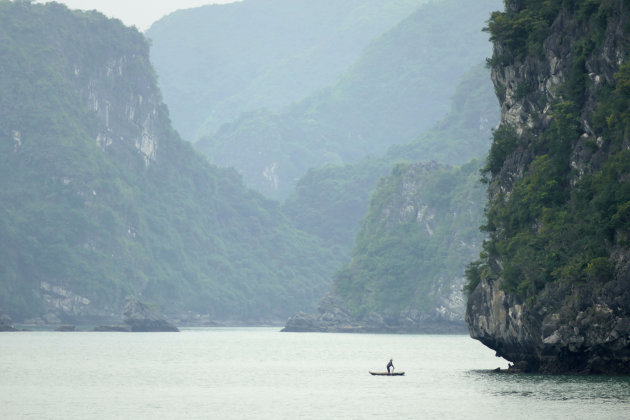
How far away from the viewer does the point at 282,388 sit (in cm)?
7275

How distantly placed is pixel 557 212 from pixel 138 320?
116494mm

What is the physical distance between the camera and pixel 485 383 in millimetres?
71438

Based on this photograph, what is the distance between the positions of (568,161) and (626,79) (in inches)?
337


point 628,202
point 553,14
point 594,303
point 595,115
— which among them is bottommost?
point 594,303

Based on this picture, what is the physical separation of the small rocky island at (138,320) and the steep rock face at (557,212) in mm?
104434

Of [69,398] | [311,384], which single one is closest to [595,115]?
[311,384]

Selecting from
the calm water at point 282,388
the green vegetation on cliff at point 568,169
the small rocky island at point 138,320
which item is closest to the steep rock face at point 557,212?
the green vegetation on cliff at point 568,169

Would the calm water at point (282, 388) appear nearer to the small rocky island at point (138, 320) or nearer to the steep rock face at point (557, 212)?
the steep rock face at point (557, 212)

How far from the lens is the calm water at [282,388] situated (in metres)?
56.6

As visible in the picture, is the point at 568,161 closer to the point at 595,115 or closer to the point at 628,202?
the point at 595,115

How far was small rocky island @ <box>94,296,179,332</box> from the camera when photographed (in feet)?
590

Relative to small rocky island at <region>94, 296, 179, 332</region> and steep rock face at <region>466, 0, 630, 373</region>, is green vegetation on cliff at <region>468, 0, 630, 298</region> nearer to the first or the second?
steep rock face at <region>466, 0, 630, 373</region>

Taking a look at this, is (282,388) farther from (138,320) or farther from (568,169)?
(138,320)

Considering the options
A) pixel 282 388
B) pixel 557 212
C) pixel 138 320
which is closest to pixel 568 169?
pixel 557 212
